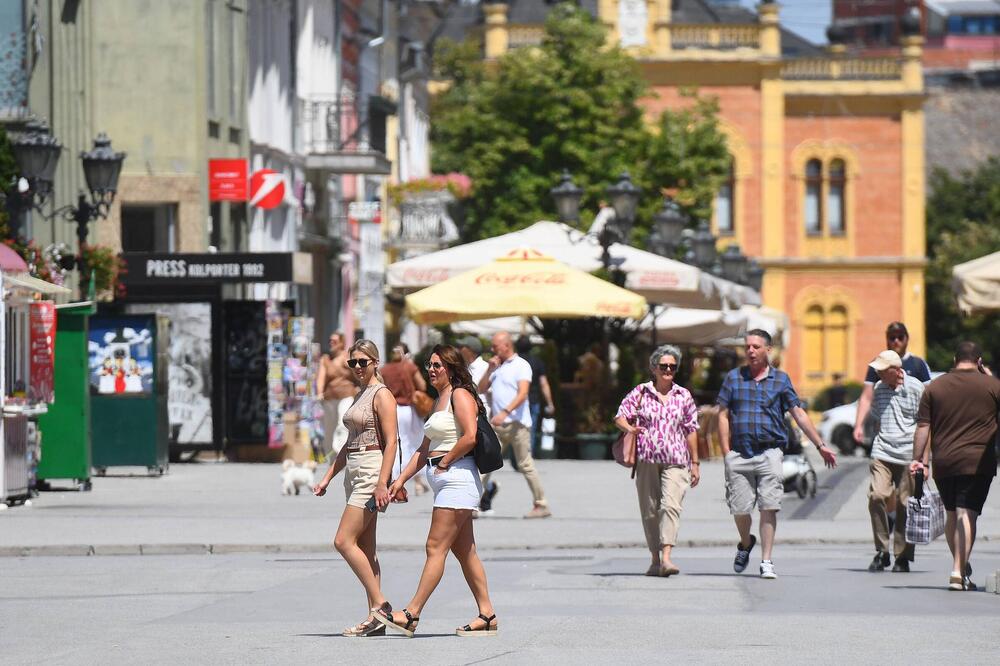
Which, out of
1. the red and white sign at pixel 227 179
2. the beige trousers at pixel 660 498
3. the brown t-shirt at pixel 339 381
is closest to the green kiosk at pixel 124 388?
the brown t-shirt at pixel 339 381

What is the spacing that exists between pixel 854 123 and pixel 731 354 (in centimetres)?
3213

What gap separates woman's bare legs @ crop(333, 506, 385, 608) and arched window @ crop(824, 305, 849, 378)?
217 ft

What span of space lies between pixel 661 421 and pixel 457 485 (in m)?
4.42

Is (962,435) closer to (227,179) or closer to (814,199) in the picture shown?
(227,179)

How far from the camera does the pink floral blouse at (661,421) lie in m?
16.4

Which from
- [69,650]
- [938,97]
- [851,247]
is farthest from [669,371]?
[938,97]

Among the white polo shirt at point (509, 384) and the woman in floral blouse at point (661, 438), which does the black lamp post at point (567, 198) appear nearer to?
the white polo shirt at point (509, 384)

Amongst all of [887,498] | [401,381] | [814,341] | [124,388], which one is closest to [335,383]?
[124,388]

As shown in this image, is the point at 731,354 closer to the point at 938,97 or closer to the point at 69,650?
the point at 69,650

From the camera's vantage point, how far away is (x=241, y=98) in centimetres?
3866

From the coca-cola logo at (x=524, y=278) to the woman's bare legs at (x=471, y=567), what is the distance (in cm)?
1685

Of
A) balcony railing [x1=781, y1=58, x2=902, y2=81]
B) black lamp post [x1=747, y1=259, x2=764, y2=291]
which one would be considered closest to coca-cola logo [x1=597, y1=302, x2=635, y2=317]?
black lamp post [x1=747, y1=259, x2=764, y2=291]

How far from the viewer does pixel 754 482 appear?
1617cm

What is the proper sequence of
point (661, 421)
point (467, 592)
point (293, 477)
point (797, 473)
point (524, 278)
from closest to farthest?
point (467, 592) < point (661, 421) < point (293, 477) < point (797, 473) < point (524, 278)
